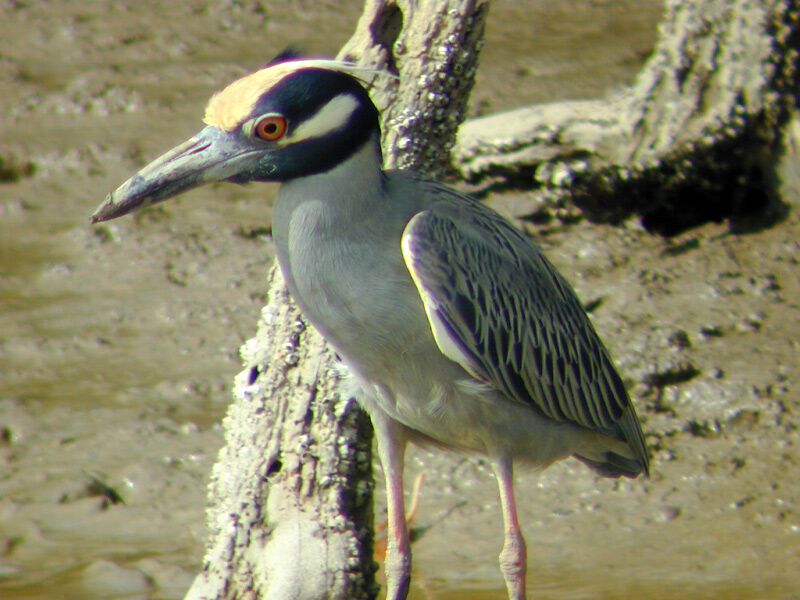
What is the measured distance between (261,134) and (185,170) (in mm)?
213

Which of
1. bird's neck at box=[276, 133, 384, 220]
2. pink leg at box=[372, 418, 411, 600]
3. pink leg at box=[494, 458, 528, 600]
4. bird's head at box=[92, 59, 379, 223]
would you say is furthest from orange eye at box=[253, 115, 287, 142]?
pink leg at box=[494, 458, 528, 600]

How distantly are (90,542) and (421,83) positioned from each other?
227 centimetres

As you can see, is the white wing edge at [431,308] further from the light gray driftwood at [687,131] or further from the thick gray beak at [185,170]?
the light gray driftwood at [687,131]

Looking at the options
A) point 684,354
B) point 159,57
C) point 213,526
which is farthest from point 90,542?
point 159,57

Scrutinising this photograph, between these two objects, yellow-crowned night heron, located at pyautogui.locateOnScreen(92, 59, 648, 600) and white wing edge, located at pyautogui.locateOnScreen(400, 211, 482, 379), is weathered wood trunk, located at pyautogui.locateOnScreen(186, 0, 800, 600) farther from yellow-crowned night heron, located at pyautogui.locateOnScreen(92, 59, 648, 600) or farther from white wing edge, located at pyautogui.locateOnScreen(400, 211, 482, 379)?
white wing edge, located at pyautogui.locateOnScreen(400, 211, 482, 379)

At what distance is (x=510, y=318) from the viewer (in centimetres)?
359

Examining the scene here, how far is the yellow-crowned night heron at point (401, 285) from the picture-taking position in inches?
122

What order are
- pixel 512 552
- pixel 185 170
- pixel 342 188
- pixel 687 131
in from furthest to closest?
pixel 687 131
pixel 512 552
pixel 342 188
pixel 185 170

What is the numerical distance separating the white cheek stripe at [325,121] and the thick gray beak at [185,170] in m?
0.11

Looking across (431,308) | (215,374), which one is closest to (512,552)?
(431,308)

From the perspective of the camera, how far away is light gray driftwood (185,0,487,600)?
3627 mm

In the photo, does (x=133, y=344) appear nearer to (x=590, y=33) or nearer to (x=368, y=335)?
(x=368, y=335)

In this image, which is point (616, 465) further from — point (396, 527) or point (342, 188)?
point (342, 188)

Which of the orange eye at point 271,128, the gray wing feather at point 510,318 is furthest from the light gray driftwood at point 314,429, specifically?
the orange eye at point 271,128
